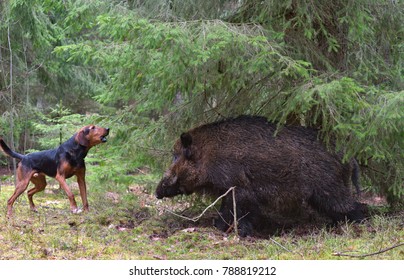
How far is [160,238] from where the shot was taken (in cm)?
810

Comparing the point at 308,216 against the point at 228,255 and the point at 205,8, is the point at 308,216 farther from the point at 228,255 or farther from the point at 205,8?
the point at 205,8

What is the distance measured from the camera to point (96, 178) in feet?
33.1

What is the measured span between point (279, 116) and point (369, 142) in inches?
75.7

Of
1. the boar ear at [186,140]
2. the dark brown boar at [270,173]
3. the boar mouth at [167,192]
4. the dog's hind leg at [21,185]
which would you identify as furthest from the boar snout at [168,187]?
the dog's hind leg at [21,185]

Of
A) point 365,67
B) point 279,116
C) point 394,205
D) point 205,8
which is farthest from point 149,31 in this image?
point 394,205

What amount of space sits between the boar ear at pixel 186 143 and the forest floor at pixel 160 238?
1.15m

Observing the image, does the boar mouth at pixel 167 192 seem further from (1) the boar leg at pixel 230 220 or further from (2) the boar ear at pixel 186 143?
(1) the boar leg at pixel 230 220

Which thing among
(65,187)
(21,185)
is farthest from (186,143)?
(21,185)

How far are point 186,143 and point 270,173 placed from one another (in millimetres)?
1445

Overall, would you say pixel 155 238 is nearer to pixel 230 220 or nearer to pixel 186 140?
pixel 230 220

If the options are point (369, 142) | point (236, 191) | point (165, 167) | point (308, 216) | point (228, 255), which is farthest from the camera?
point (165, 167)

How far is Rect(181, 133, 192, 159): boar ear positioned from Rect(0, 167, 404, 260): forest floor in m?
1.15


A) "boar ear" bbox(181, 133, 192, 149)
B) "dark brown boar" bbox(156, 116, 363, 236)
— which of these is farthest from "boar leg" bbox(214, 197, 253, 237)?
"boar ear" bbox(181, 133, 192, 149)

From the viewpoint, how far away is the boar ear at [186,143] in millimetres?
8812
